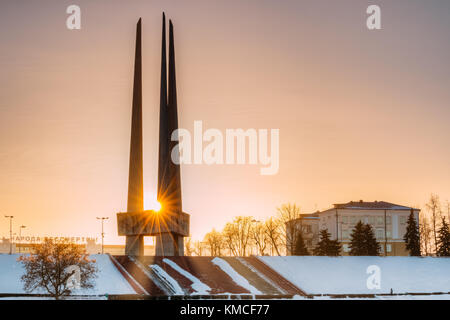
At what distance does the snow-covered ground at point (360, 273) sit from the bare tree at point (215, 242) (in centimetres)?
5101

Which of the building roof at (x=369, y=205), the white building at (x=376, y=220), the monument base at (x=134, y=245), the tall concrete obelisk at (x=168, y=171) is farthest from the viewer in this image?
the building roof at (x=369, y=205)

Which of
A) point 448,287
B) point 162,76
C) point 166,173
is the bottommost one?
point 448,287

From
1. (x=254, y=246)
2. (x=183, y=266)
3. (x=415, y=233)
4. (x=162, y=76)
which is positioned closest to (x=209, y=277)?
(x=183, y=266)

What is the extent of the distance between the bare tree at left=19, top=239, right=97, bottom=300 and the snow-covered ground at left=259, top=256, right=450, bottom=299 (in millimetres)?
21776

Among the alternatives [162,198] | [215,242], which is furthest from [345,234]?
[162,198]

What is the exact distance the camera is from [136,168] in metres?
71.2

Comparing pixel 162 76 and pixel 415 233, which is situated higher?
pixel 162 76

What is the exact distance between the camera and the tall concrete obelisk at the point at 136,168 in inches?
2798

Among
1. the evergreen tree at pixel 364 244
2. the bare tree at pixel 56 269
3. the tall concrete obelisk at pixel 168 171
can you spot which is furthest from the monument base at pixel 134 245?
the evergreen tree at pixel 364 244

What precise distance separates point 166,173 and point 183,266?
38.0ft

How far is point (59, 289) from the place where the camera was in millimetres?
51219

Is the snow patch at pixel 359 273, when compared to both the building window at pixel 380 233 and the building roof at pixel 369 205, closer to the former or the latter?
the building window at pixel 380 233

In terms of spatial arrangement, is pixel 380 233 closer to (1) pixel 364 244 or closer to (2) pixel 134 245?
(1) pixel 364 244
